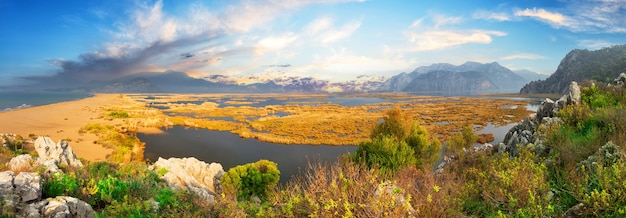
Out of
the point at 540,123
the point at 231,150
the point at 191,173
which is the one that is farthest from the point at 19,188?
the point at 231,150

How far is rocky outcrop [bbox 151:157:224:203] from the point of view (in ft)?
84.5

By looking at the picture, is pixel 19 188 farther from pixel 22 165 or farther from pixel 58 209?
pixel 22 165

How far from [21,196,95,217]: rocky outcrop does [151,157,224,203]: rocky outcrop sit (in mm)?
14893

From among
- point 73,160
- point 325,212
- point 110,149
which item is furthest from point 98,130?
point 325,212

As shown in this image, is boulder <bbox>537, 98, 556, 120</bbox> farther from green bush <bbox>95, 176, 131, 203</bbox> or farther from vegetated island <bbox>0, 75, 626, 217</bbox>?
green bush <bbox>95, 176, 131, 203</bbox>

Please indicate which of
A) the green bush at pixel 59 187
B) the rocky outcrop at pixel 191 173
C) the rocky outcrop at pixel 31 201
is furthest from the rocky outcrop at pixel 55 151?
the rocky outcrop at pixel 31 201

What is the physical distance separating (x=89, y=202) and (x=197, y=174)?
20264 mm

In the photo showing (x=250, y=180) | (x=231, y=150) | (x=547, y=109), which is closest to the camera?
(x=547, y=109)

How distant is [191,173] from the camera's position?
29828 mm

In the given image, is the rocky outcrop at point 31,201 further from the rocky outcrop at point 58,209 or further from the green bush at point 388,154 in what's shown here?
the green bush at point 388,154

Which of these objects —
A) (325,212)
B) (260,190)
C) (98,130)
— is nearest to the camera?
(325,212)

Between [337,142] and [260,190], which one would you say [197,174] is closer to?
[260,190]

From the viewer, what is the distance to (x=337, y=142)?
60500 millimetres

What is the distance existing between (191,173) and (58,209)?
2176cm
